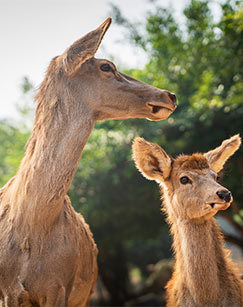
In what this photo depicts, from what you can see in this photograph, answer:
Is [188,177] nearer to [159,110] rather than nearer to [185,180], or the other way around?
[185,180]

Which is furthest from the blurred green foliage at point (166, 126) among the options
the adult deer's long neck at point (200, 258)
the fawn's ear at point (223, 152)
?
the adult deer's long neck at point (200, 258)

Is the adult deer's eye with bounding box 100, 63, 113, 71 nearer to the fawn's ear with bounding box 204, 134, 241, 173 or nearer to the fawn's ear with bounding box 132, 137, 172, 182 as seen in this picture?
the fawn's ear with bounding box 132, 137, 172, 182

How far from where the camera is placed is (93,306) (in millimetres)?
17812

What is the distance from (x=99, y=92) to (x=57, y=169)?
1085mm

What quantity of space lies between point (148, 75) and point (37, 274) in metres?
9.50

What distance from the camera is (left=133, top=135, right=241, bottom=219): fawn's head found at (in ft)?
15.7

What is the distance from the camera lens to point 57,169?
4289mm

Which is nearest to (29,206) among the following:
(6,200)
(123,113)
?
(6,200)

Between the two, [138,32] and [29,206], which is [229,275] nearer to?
[29,206]

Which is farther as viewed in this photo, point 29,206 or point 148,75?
point 148,75

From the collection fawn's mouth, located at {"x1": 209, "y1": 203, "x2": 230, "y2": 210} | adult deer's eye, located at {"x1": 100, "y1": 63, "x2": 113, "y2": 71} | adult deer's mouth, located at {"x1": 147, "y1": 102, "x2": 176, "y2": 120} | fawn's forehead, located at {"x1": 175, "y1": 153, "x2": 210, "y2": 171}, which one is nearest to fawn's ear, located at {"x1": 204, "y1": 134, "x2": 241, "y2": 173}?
fawn's forehead, located at {"x1": 175, "y1": 153, "x2": 210, "y2": 171}

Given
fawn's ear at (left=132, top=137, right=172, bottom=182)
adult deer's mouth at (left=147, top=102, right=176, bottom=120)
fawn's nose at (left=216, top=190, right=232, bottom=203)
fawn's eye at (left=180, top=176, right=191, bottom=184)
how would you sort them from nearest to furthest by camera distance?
fawn's nose at (left=216, top=190, right=232, bottom=203)
adult deer's mouth at (left=147, top=102, right=176, bottom=120)
fawn's eye at (left=180, top=176, right=191, bottom=184)
fawn's ear at (left=132, top=137, right=172, bottom=182)

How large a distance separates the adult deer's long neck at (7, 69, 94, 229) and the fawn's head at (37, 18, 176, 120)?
41mm

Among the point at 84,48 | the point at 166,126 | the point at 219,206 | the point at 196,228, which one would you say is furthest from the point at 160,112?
the point at 166,126
